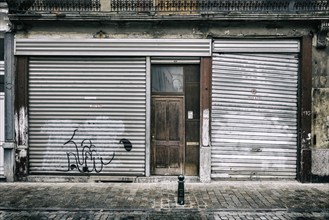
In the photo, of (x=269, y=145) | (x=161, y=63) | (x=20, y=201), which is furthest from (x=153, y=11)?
(x=20, y=201)

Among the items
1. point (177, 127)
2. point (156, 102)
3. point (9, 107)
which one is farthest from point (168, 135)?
point (9, 107)

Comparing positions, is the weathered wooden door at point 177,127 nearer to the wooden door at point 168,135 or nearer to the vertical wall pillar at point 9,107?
the wooden door at point 168,135

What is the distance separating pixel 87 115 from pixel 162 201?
3.87 metres

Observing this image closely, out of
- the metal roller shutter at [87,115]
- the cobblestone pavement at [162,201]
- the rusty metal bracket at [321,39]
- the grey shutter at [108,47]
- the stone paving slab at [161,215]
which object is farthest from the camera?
the metal roller shutter at [87,115]

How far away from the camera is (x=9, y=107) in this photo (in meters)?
10.4

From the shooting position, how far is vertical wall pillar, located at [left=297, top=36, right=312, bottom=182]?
33.8 ft

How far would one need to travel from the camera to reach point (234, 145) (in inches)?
417

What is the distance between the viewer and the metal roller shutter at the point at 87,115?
10.5 metres

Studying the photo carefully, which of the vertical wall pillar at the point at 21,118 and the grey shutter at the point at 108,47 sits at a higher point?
the grey shutter at the point at 108,47

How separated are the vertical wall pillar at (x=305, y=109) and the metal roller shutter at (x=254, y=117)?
0.29m

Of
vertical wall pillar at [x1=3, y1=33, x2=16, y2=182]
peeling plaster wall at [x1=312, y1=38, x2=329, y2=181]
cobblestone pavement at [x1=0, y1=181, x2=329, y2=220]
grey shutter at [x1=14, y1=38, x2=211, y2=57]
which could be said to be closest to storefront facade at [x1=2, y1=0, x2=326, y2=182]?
grey shutter at [x1=14, y1=38, x2=211, y2=57]

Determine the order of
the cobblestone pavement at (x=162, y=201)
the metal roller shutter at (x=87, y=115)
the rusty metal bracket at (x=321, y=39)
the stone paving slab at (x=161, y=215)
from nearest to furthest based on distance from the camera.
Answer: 1. the stone paving slab at (x=161, y=215)
2. the cobblestone pavement at (x=162, y=201)
3. the rusty metal bracket at (x=321, y=39)
4. the metal roller shutter at (x=87, y=115)

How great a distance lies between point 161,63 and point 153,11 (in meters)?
1.61

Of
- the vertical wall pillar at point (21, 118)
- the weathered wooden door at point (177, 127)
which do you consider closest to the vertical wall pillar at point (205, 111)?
the weathered wooden door at point (177, 127)
